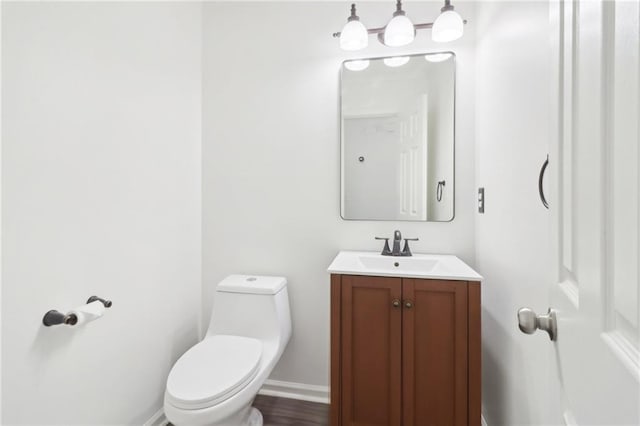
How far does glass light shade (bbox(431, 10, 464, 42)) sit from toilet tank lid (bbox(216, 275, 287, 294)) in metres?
1.58

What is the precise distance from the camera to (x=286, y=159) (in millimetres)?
1869

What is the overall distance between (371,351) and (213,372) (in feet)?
2.29

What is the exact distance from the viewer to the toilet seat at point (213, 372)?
1140 millimetres

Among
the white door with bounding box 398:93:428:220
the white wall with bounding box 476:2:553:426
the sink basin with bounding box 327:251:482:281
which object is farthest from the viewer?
the white door with bounding box 398:93:428:220

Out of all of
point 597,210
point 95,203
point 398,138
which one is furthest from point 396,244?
point 95,203

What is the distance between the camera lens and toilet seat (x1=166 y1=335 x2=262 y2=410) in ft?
3.74

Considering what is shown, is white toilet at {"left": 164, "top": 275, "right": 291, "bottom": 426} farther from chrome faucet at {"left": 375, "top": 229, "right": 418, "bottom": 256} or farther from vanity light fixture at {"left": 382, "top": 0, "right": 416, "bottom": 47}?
vanity light fixture at {"left": 382, "top": 0, "right": 416, "bottom": 47}

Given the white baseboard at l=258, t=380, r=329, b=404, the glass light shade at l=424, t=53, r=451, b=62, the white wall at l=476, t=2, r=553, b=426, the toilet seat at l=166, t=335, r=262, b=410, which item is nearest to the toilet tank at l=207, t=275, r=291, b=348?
the toilet seat at l=166, t=335, r=262, b=410

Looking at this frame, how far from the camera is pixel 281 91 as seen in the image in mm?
1875

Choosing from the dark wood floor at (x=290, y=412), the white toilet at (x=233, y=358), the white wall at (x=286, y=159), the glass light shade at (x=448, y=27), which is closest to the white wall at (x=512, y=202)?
the glass light shade at (x=448, y=27)

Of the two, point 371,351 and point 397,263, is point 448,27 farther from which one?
point 371,351

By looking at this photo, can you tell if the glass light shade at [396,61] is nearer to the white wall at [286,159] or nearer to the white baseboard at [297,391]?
the white wall at [286,159]

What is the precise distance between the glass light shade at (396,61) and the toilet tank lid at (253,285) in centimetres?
143

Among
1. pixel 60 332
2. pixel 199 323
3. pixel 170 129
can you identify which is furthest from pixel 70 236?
pixel 199 323
